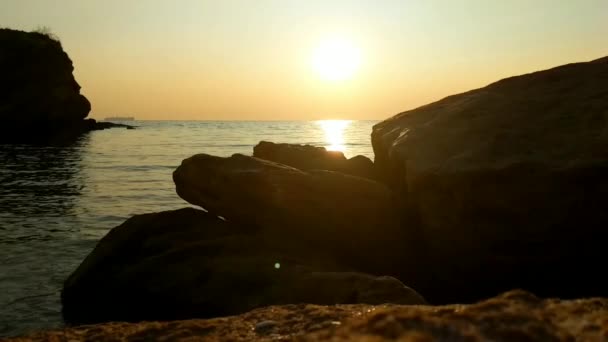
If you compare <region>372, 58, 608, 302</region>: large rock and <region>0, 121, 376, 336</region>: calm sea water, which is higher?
<region>372, 58, 608, 302</region>: large rock

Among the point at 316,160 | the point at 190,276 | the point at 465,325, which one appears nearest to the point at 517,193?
the point at 190,276

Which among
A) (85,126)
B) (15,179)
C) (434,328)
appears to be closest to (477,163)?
(434,328)

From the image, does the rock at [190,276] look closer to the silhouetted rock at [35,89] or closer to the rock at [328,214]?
the rock at [328,214]

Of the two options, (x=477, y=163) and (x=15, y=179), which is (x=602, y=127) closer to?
(x=477, y=163)

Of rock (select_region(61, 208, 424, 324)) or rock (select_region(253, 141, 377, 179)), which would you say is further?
rock (select_region(253, 141, 377, 179))

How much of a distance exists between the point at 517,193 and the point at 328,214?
251 cm

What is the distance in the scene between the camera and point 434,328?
4.88 ft

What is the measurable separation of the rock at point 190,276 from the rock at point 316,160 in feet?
8.67

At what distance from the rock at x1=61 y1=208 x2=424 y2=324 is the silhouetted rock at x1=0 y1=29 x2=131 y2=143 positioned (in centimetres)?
5032

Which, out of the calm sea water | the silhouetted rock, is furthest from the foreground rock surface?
the silhouetted rock

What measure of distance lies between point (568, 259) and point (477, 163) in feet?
5.03

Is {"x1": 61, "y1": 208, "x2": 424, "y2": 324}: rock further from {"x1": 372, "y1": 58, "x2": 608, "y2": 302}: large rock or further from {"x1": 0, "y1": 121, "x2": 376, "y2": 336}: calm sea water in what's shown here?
{"x1": 372, "y1": 58, "x2": 608, "y2": 302}: large rock

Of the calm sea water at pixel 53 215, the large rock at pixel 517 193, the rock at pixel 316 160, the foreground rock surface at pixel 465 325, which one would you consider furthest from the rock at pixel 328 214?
the foreground rock surface at pixel 465 325

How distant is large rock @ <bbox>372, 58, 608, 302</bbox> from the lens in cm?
564
